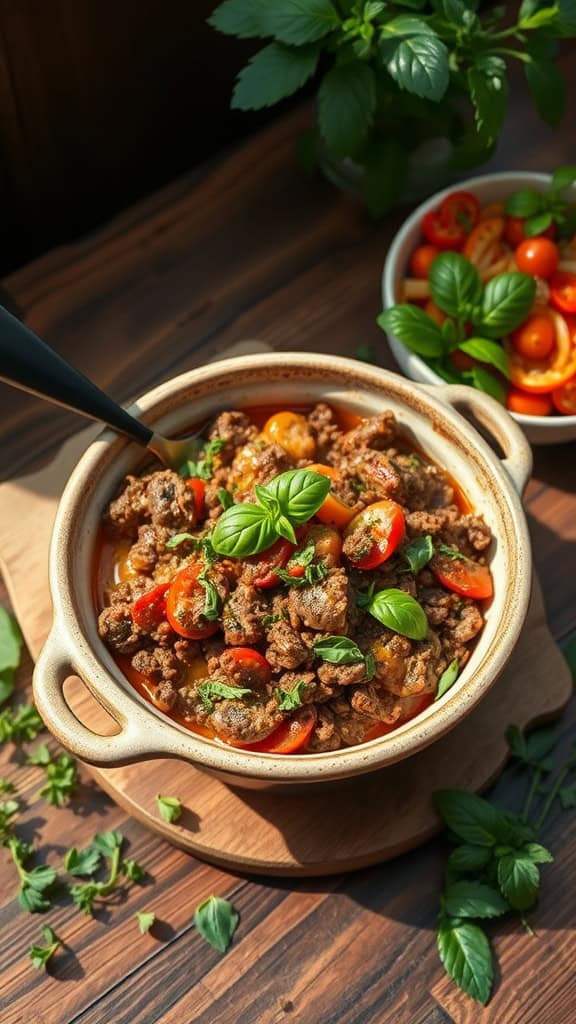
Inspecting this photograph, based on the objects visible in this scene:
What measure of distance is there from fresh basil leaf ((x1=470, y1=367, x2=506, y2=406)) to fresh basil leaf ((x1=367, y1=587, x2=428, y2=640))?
2.64 feet

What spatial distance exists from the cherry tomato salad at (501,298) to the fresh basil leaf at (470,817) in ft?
3.35

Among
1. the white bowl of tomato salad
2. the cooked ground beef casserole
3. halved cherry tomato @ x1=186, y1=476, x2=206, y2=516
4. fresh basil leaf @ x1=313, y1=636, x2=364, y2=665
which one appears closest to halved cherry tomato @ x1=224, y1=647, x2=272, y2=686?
the cooked ground beef casserole

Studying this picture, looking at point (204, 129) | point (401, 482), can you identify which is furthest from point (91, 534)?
point (204, 129)

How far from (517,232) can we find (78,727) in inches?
72.0

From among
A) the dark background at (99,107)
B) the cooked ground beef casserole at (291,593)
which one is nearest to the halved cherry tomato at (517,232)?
the cooked ground beef casserole at (291,593)

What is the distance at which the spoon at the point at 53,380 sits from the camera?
7.33 ft

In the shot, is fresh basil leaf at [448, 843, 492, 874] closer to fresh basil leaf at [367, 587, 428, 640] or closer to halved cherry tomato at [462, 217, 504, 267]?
fresh basil leaf at [367, 587, 428, 640]

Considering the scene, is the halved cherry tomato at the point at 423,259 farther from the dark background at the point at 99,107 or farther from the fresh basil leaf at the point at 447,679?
the fresh basil leaf at the point at 447,679

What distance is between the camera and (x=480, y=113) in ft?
8.99

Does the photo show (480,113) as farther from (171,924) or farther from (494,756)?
(171,924)

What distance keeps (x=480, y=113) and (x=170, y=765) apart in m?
1.75

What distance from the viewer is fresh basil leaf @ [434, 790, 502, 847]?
8.24 feet

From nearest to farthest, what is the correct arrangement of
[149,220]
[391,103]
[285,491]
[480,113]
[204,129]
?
[285,491] → [480,113] → [391,103] → [149,220] → [204,129]

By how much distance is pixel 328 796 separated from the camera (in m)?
2.57
